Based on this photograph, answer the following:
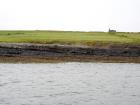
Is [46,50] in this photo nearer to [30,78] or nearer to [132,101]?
[30,78]

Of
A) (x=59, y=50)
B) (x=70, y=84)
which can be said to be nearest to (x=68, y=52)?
(x=59, y=50)

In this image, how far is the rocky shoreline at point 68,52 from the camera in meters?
51.6

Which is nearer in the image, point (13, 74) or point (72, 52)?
point (13, 74)

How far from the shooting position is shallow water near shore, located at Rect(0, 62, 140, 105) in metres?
27.6

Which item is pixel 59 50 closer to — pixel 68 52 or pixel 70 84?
pixel 68 52

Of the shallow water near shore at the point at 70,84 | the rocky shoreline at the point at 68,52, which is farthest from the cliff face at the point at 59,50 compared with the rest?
the shallow water near shore at the point at 70,84

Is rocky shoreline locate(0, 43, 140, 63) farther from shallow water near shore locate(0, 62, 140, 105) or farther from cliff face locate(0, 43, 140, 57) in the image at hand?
shallow water near shore locate(0, 62, 140, 105)

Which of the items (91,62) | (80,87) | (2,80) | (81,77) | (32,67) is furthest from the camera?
(91,62)

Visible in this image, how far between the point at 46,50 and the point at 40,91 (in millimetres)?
23021

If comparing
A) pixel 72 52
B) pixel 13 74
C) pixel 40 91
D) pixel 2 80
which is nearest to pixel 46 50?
pixel 72 52

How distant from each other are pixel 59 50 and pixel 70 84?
1953 cm

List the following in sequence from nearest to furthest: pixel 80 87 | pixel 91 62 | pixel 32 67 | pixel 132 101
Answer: pixel 132 101, pixel 80 87, pixel 32 67, pixel 91 62

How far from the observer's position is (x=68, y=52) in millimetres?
53250

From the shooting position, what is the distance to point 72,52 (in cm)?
5334
